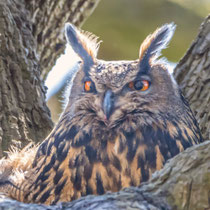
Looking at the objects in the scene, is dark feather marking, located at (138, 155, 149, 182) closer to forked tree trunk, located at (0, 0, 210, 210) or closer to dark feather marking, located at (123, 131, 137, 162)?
dark feather marking, located at (123, 131, 137, 162)

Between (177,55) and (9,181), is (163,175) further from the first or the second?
(177,55)

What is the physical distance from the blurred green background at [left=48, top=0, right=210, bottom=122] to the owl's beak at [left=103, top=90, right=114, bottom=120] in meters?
2.08

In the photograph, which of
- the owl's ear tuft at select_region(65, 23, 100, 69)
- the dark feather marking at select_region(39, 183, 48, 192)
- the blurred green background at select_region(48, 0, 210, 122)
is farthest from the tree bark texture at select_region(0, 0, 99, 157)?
the blurred green background at select_region(48, 0, 210, 122)

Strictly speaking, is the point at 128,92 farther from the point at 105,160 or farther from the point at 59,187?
the point at 59,187

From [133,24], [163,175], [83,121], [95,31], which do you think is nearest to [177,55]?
[133,24]

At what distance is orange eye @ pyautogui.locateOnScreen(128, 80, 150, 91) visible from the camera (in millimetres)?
2053

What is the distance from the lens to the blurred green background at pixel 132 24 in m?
4.07

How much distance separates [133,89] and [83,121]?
10.1 inches

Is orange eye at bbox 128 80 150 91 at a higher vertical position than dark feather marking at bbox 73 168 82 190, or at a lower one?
higher

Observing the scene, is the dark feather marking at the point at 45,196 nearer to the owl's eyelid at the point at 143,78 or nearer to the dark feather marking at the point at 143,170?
the dark feather marking at the point at 143,170

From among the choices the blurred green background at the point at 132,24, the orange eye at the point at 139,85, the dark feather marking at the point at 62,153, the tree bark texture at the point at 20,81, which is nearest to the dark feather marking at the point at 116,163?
the dark feather marking at the point at 62,153

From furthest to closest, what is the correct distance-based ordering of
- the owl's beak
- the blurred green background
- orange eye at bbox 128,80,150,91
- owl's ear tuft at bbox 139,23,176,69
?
1. the blurred green background
2. owl's ear tuft at bbox 139,23,176,69
3. orange eye at bbox 128,80,150,91
4. the owl's beak

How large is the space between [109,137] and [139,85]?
0.90ft

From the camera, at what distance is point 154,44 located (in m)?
2.24
